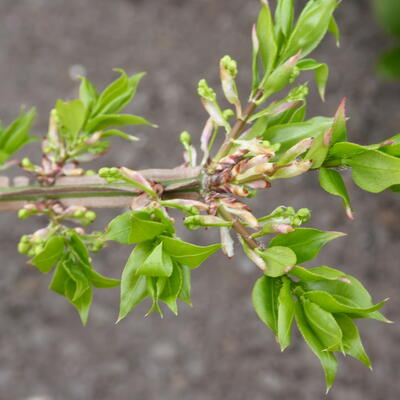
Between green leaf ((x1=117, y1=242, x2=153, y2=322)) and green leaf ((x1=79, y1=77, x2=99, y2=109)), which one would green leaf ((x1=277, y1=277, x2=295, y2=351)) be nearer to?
green leaf ((x1=117, y1=242, x2=153, y2=322))

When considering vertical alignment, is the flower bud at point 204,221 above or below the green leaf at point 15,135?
below

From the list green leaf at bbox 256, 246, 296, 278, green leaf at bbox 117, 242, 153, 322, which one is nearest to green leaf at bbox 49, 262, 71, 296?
green leaf at bbox 117, 242, 153, 322

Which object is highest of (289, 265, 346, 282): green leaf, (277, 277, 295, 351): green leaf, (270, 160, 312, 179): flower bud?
(270, 160, 312, 179): flower bud

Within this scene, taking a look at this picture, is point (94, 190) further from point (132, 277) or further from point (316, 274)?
point (316, 274)

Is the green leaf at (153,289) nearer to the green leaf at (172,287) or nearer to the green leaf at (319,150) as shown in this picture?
the green leaf at (172,287)

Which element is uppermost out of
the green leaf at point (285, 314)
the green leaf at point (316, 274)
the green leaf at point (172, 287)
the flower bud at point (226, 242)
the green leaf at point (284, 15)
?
the green leaf at point (284, 15)

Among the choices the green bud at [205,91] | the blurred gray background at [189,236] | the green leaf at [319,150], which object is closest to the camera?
the green leaf at [319,150]

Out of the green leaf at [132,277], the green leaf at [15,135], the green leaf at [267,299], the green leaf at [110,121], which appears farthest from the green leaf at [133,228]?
the green leaf at [15,135]
